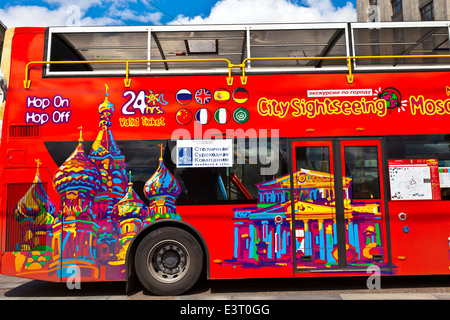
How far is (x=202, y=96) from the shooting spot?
18.1 ft

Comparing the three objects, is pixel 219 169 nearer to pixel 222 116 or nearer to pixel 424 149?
pixel 222 116

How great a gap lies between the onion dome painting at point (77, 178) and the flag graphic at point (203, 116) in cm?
179

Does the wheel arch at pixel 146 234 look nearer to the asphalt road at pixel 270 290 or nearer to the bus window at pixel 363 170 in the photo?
the asphalt road at pixel 270 290

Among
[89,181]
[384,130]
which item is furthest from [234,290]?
[384,130]

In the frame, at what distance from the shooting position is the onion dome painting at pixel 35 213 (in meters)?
5.19

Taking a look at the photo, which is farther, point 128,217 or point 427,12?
point 427,12

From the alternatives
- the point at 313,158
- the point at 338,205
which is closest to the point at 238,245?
the point at 338,205

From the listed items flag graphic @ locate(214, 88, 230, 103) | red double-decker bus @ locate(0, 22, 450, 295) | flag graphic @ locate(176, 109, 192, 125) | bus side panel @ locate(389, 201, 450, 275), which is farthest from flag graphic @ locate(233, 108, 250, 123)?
bus side panel @ locate(389, 201, 450, 275)

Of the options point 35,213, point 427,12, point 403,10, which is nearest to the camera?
point 35,213

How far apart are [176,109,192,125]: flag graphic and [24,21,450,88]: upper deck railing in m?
0.66

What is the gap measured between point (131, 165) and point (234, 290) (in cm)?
264

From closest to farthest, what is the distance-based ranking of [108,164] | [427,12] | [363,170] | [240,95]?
1. [108,164]
2. [363,170]
3. [240,95]
4. [427,12]

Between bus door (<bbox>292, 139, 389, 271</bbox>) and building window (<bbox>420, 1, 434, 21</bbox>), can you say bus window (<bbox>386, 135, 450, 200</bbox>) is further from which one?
building window (<bbox>420, 1, 434, 21</bbox>)

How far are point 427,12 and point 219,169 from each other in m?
30.0
